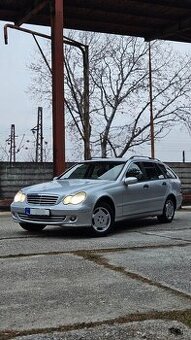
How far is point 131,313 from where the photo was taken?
14.5 ft

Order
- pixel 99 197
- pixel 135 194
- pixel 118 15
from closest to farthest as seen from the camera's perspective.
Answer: pixel 99 197 < pixel 135 194 < pixel 118 15

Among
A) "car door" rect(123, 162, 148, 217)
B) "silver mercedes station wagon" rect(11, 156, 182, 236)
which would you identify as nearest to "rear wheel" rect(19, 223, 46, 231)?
"silver mercedes station wagon" rect(11, 156, 182, 236)

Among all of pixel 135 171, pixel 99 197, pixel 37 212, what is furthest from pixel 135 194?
pixel 37 212

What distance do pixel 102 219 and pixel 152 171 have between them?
8.25ft

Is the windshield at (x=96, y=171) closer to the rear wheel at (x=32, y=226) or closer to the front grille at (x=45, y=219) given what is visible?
the rear wheel at (x=32, y=226)

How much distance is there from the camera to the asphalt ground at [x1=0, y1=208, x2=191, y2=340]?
158 inches

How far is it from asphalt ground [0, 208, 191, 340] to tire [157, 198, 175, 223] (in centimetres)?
266

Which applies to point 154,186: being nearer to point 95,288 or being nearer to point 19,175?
point 95,288

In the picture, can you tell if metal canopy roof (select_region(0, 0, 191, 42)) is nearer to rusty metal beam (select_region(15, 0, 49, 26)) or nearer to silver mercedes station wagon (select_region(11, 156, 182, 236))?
rusty metal beam (select_region(15, 0, 49, 26))

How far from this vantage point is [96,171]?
1043cm

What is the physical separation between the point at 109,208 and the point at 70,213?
3.20ft

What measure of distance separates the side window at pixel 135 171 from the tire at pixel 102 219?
1.14 meters

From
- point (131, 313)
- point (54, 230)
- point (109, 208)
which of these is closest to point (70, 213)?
point (109, 208)

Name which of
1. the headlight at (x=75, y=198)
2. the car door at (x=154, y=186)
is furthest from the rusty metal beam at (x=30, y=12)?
the headlight at (x=75, y=198)
